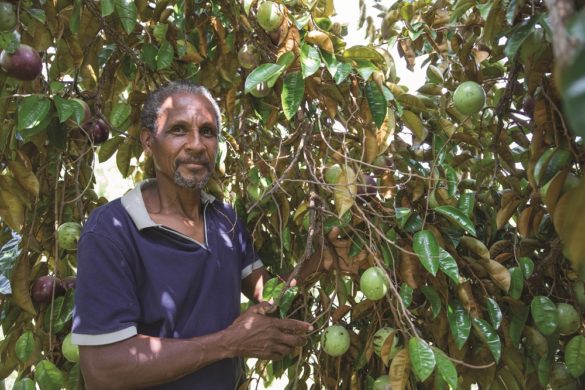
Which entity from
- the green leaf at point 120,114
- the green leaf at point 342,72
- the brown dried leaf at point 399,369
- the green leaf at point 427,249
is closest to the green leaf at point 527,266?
the green leaf at point 427,249

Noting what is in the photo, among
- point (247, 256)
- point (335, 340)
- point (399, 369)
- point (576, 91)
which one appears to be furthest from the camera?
point (247, 256)

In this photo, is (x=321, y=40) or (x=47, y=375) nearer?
(x=321, y=40)

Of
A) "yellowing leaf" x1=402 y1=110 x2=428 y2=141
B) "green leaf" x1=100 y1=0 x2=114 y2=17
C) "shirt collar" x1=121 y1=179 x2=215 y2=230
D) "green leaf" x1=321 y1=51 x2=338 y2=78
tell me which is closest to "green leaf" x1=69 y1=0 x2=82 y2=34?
"green leaf" x1=100 y1=0 x2=114 y2=17

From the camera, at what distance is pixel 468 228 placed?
1603 mm

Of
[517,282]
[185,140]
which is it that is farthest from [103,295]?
[517,282]

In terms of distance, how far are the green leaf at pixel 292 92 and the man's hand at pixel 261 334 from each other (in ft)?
1.68

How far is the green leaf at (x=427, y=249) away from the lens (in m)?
1.52

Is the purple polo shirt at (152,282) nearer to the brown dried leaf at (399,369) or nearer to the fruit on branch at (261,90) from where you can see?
the fruit on branch at (261,90)

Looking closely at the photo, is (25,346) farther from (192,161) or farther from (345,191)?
(345,191)

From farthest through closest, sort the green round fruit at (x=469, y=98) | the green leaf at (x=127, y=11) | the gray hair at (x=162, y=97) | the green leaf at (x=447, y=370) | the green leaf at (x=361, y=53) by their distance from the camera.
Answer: the gray hair at (x=162, y=97), the green leaf at (x=127, y=11), the green round fruit at (x=469, y=98), the green leaf at (x=361, y=53), the green leaf at (x=447, y=370)

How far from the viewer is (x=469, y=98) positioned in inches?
71.2

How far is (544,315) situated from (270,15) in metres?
1.03

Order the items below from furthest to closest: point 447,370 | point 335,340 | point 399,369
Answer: point 335,340 < point 399,369 < point 447,370

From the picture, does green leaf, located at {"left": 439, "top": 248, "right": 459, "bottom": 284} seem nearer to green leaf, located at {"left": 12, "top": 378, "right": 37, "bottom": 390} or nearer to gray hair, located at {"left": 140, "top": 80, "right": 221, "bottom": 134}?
gray hair, located at {"left": 140, "top": 80, "right": 221, "bottom": 134}
